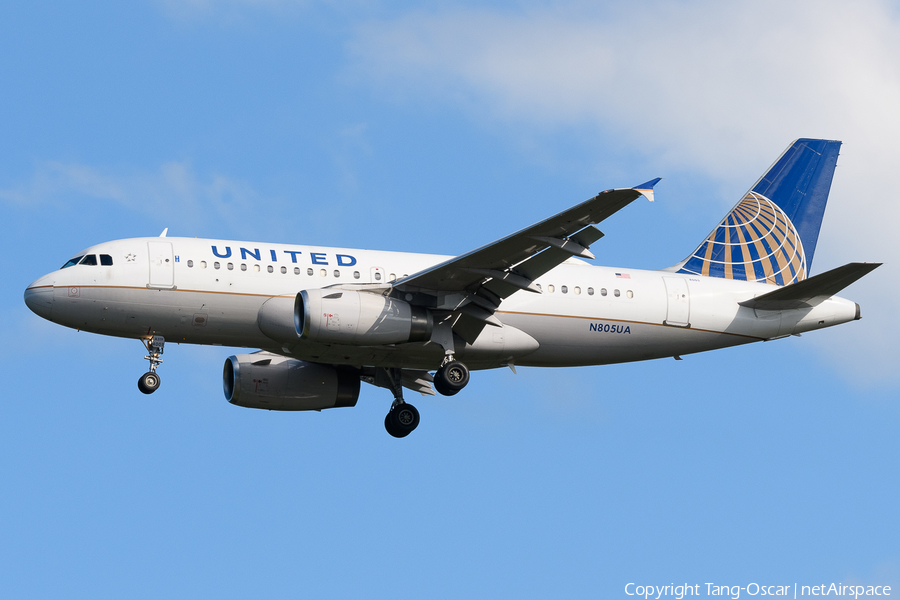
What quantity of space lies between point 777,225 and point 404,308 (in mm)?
14023

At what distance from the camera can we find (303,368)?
3159 cm

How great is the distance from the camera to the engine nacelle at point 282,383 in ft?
102

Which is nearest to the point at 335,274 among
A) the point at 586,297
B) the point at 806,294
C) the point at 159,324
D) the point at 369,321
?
the point at 369,321

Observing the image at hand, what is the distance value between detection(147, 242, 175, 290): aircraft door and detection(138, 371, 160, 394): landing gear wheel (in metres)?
2.27

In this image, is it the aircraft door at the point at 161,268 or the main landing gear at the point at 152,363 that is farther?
the main landing gear at the point at 152,363

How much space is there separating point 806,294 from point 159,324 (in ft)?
56.1

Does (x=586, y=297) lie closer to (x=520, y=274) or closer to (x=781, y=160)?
(x=520, y=274)

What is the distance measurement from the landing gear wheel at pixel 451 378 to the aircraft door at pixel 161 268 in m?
6.99

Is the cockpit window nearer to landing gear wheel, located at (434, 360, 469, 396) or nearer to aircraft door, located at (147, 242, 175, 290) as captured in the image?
aircraft door, located at (147, 242, 175, 290)

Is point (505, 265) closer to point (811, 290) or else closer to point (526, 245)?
point (526, 245)

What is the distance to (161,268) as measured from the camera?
2717cm

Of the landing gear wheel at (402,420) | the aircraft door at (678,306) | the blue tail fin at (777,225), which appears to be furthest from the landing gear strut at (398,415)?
the blue tail fin at (777,225)

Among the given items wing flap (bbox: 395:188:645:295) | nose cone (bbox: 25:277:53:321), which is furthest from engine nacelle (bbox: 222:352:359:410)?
nose cone (bbox: 25:277:53:321)

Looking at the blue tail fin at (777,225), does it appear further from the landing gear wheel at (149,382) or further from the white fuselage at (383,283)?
the landing gear wheel at (149,382)
